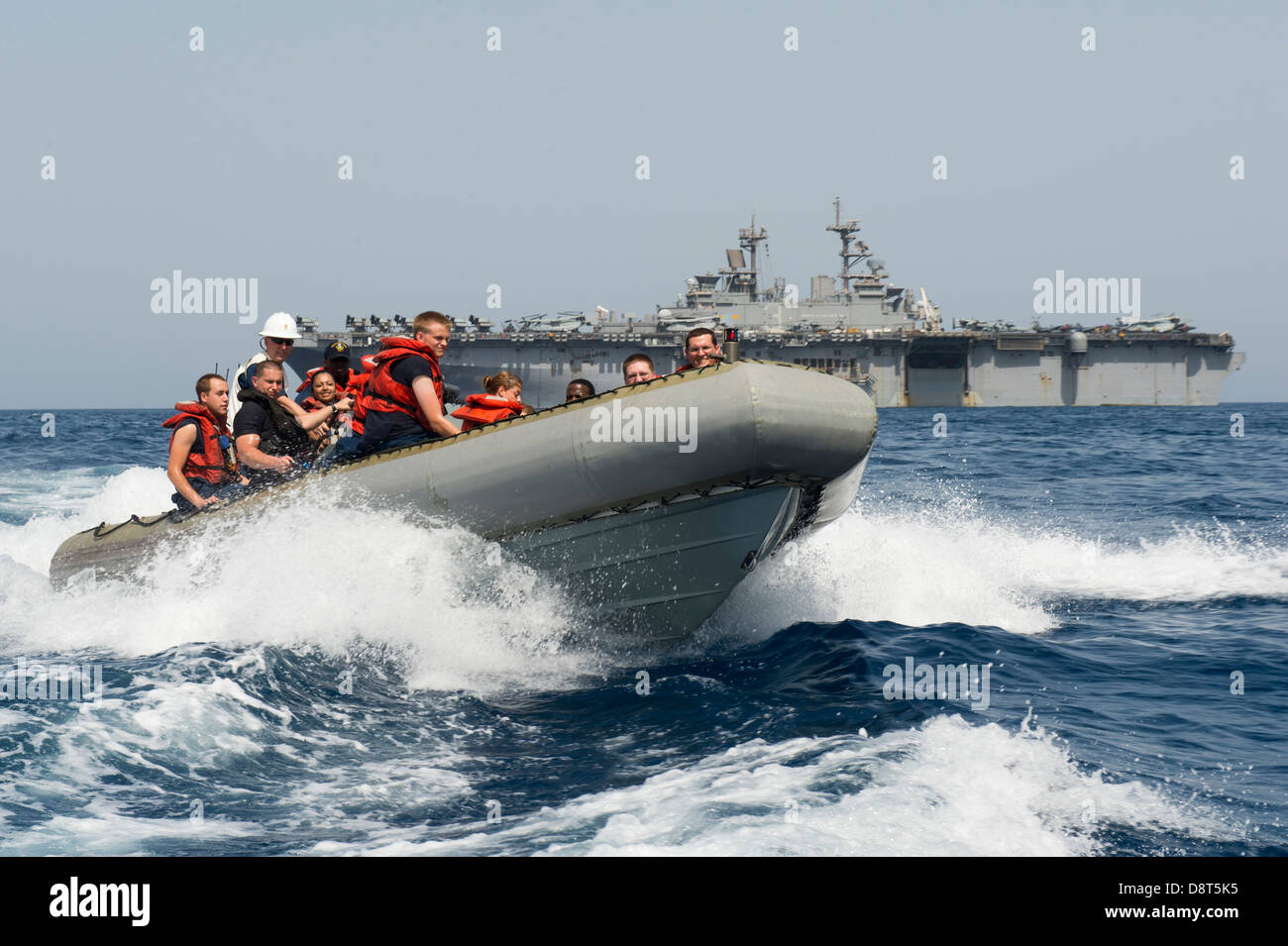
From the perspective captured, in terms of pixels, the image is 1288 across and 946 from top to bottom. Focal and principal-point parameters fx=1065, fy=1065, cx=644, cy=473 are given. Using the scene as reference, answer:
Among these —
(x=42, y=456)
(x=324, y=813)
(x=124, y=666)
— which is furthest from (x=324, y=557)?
(x=42, y=456)

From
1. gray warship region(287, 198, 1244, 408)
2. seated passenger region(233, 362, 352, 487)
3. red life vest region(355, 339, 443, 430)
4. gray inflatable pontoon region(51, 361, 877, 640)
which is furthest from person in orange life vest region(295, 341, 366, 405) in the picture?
gray warship region(287, 198, 1244, 408)

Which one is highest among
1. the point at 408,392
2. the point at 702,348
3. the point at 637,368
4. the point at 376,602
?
the point at 702,348

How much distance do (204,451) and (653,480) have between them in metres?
4.21

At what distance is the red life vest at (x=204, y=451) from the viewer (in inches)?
341

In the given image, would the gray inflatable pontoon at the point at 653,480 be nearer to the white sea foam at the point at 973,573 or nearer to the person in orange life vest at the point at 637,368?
the white sea foam at the point at 973,573

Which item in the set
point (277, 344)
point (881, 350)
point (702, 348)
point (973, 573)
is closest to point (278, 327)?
point (277, 344)

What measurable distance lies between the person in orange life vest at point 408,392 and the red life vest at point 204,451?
1768 millimetres

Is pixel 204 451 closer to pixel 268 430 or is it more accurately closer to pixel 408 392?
pixel 268 430

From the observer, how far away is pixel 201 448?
8.76 metres

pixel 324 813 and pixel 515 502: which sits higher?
pixel 515 502

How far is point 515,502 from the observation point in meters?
7.02
